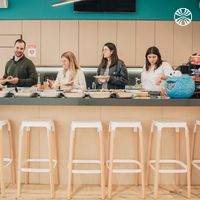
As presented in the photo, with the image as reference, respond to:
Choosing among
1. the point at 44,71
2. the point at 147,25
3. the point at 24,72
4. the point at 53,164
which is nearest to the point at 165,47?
the point at 147,25

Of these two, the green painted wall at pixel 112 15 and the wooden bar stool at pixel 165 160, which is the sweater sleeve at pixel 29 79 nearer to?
the green painted wall at pixel 112 15

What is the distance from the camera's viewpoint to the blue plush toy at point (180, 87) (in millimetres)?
4172

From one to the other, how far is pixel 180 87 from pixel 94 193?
1437 mm

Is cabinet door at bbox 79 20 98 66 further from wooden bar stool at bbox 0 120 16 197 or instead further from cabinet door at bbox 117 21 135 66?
wooden bar stool at bbox 0 120 16 197

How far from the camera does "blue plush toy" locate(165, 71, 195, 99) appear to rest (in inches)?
164

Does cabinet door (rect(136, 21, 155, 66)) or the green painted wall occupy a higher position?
the green painted wall

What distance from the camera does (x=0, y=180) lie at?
4.21 metres

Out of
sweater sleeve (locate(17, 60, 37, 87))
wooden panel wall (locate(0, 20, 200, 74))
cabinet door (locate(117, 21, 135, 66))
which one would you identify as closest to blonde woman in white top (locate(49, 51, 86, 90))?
sweater sleeve (locate(17, 60, 37, 87))

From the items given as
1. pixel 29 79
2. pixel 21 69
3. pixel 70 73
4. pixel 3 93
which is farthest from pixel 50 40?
pixel 3 93

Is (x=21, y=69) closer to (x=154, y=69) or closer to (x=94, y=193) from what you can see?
(x=154, y=69)

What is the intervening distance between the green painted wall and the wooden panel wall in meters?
0.10

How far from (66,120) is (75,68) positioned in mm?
1562

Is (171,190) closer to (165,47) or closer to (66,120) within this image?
(66,120)

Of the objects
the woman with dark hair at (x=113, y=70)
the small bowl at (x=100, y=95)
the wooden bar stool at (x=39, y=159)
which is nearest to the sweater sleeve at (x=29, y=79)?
the woman with dark hair at (x=113, y=70)
